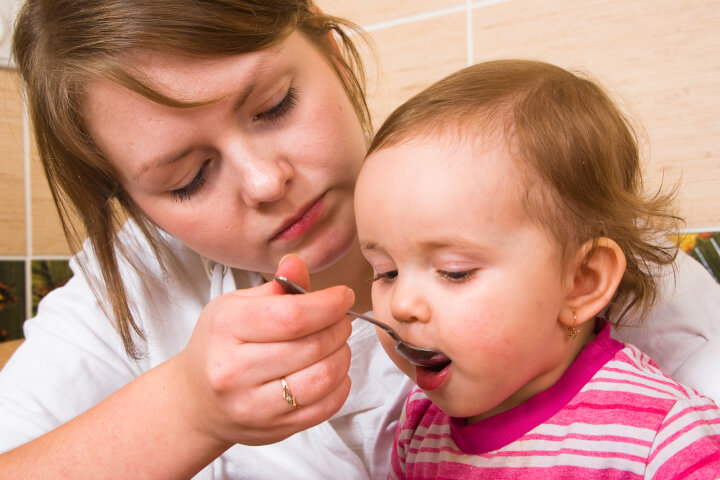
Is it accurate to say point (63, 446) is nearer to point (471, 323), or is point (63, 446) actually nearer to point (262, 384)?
point (262, 384)

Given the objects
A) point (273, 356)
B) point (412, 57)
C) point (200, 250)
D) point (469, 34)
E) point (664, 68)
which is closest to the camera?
point (273, 356)

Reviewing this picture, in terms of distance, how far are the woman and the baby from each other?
0.40 feet

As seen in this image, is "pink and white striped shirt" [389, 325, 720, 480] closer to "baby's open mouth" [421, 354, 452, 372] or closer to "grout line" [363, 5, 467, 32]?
"baby's open mouth" [421, 354, 452, 372]

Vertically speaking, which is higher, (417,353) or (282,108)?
(282,108)

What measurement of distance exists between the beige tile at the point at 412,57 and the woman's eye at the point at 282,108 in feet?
3.07

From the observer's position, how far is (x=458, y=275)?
678 mm

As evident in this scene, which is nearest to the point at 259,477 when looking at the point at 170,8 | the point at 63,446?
the point at 63,446

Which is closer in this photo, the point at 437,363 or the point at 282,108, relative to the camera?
the point at 437,363

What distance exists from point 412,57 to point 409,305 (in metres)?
1.20

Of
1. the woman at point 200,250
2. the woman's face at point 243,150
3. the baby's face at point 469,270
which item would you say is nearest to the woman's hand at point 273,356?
the woman at point 200,250

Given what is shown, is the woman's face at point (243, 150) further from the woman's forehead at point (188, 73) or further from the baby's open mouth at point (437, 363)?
the baby's open mouth at point (437, 363)

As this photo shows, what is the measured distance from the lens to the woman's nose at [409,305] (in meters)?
0.68

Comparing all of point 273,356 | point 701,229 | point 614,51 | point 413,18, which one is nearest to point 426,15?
point 413,18

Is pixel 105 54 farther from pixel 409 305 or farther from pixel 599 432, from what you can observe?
pixel 599 432
